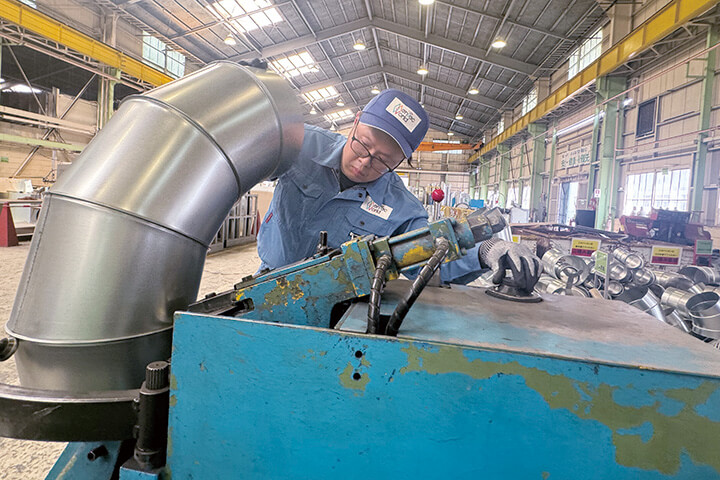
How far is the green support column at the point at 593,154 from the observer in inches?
309

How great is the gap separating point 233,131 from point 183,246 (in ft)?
0.89

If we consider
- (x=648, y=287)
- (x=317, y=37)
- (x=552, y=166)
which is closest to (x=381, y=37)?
(x=317, y=37)

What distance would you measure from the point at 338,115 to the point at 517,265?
1714 centimetres

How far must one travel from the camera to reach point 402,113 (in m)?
1.29

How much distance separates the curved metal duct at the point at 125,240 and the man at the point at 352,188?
0.59 meters

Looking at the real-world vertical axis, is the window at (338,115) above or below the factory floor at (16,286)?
above

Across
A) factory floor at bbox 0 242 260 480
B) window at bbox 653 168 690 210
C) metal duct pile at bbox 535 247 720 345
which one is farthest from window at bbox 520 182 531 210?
metal duct pile at bbox 535 247 720 345

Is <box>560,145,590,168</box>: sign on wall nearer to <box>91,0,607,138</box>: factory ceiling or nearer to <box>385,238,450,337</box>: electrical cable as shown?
<box>91,0,607,138</box>: factory ceiling

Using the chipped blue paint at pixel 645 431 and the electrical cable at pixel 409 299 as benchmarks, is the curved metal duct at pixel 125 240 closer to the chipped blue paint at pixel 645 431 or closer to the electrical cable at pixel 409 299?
the electrical cable at pixel 409 299

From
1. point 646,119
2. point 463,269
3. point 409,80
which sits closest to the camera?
point 463,269

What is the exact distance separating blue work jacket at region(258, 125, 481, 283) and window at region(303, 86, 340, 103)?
1284 cm

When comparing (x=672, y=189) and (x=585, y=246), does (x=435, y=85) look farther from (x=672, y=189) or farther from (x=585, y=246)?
(x=585, y=246)

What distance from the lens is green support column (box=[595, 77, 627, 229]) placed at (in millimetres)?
7371

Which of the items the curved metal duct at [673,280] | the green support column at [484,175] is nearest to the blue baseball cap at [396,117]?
the curved metal duct at [673,280]
